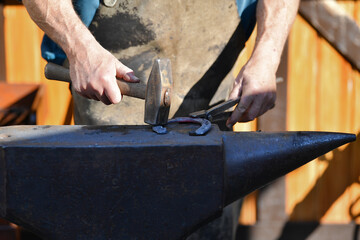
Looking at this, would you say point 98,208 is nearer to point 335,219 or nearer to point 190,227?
point 190,227

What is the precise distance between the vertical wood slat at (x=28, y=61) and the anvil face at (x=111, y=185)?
162 cm

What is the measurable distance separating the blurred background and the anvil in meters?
1.51

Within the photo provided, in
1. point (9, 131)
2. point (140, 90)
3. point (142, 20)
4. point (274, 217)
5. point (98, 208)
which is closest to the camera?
point (98, 208)

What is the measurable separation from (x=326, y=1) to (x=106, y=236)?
2041mm

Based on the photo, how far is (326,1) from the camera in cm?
259

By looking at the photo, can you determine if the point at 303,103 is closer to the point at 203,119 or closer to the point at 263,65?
the point at 263,65

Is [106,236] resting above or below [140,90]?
below

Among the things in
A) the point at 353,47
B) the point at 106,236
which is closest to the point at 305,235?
the point at 353,47

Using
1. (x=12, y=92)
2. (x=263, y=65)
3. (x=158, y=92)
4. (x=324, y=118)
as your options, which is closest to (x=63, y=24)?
(x=158, y=92)

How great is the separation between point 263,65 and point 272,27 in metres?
0.18

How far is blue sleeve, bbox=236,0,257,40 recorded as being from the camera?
1629mm

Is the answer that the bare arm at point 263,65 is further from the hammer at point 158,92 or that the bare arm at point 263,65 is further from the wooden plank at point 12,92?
the wooden plank at point 12,92

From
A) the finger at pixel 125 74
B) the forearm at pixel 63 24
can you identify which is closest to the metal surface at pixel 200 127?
the finger at pixel 125 74

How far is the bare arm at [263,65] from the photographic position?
1.38 meters
